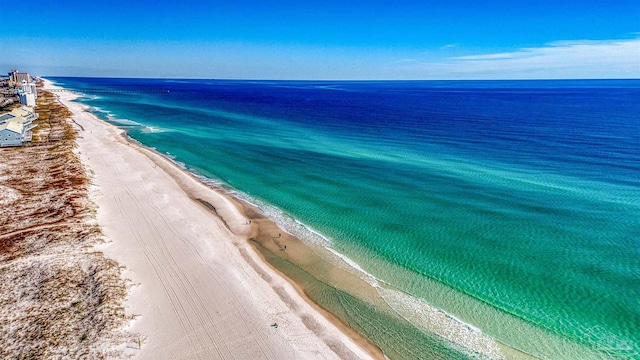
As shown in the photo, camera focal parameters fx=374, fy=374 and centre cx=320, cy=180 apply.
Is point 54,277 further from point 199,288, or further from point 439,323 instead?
point 439,323

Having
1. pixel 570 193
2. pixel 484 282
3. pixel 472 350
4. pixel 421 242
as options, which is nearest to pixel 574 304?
pixel 484 282

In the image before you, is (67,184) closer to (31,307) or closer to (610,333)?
(31,307)

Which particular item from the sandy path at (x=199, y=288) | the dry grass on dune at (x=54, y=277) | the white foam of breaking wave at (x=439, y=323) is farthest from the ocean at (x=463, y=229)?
the dry grass on dune at (x=54, y=277)

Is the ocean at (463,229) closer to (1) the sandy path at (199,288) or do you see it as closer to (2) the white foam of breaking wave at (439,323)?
(2) the white foam of breaking wave at (439,323)

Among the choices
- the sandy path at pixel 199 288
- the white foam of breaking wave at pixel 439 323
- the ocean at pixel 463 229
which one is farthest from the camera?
the ocean at pixel 463 229

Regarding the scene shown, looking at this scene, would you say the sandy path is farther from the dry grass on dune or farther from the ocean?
the ocean

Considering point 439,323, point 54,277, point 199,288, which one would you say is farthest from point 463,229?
point 54,277
